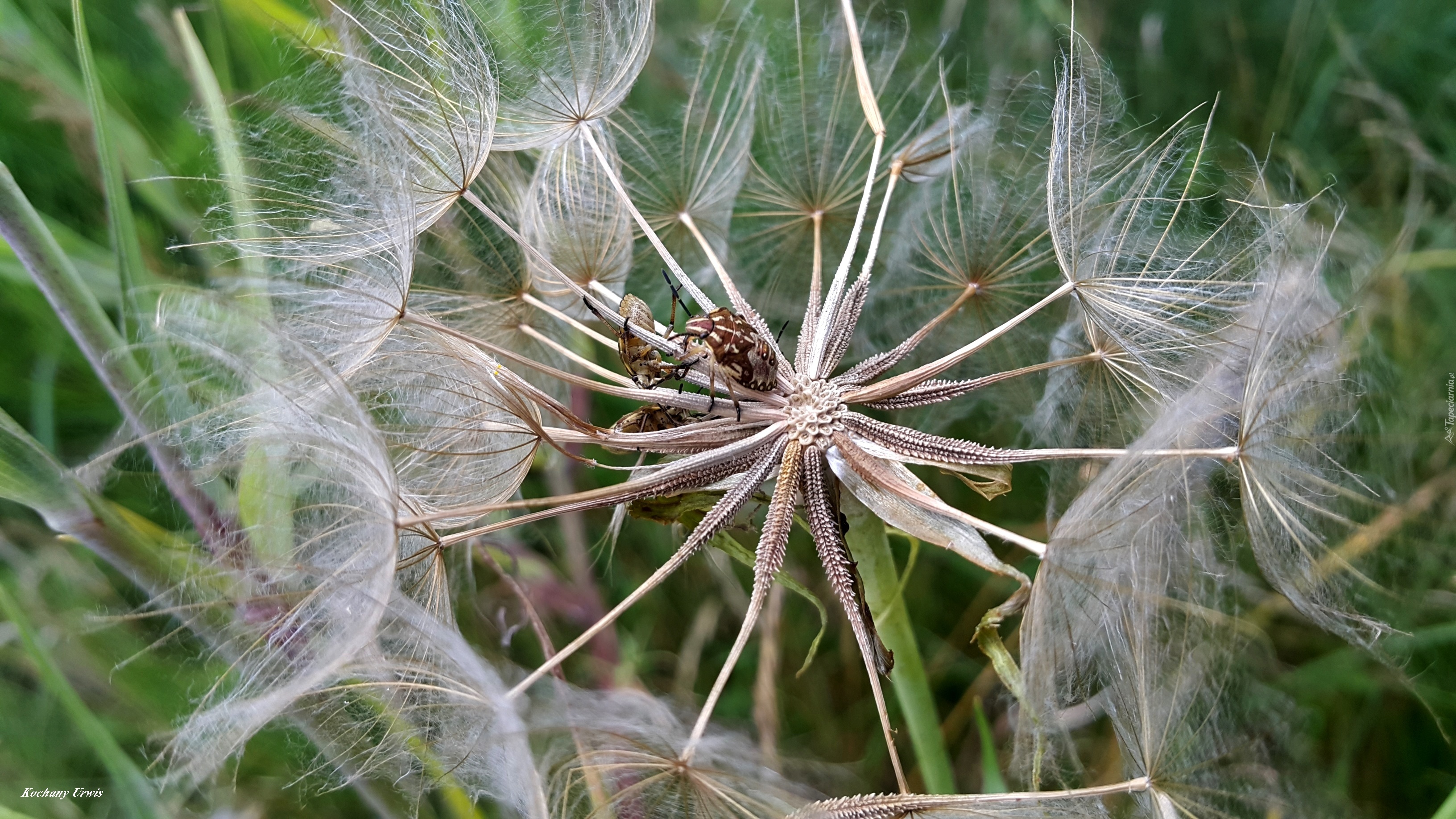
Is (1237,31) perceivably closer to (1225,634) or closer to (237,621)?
(1225,634)

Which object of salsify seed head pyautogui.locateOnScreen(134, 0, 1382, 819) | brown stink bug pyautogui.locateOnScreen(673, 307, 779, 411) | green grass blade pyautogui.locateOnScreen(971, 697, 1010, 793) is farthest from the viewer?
green grass blade pyautogui.locateOnScreen(971, 697, 1010, 793)

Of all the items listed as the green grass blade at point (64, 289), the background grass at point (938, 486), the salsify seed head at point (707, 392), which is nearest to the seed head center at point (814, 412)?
the salsify seed head at point (707, 392)

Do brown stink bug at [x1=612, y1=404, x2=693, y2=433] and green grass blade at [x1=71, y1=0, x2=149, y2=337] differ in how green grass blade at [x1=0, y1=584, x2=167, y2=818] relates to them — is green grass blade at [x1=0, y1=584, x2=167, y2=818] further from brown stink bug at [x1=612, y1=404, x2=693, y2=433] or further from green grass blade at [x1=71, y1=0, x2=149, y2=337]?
brown stink bug at [x1=612, y1=404, x2=693, y2=433]

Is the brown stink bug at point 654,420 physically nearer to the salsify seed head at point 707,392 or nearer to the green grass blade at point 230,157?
the salsify seed head at point 707,392

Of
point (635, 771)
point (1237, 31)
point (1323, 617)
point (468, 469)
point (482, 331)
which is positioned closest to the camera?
point (635, 771)

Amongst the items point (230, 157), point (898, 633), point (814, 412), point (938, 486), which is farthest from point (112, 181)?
point (938, 486)

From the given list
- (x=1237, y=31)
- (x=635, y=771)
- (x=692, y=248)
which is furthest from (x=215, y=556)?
(x=1237, y=31)

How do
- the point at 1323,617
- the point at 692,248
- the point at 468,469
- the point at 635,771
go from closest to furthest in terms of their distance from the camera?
the point at 635,771, the point at 1323,617, the point at 468,469, the point at 692,248

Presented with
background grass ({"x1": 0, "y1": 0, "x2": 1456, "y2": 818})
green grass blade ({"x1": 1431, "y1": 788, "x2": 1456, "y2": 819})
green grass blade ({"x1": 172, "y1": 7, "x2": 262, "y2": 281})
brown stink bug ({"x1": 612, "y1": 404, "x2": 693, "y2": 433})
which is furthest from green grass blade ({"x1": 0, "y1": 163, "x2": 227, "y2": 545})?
green grass blade ({"x1": 1431, "y1": 788, "x2": 1456, "y2": 819})
